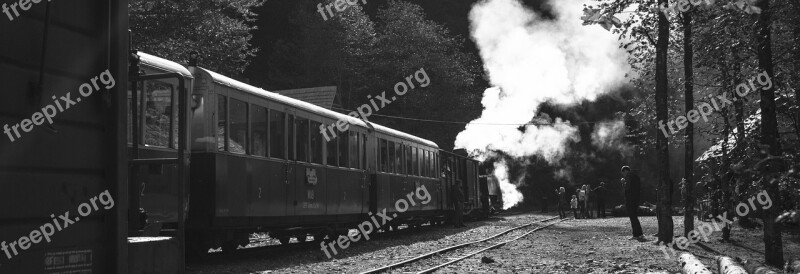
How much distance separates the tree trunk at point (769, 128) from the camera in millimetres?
9805

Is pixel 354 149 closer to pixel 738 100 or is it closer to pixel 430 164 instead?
pixel 430 164

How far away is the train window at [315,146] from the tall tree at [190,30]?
43.2 feet

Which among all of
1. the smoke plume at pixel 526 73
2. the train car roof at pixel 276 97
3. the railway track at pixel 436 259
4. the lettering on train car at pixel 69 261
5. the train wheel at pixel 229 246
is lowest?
the railway track at pixel 436 259

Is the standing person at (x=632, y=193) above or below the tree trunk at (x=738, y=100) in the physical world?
below

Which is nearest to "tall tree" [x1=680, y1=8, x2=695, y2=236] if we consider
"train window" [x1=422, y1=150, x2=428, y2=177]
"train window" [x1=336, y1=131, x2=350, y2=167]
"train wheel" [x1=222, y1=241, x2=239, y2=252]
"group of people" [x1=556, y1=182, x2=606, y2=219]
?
"train window" [x1=336, y1=131, x2=350, y2=167]

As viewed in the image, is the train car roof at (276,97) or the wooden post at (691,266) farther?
the train car roof at (276,97)

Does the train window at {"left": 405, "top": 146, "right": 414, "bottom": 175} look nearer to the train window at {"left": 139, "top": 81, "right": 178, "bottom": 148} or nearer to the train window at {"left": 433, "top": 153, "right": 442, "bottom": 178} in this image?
the train window at {"left": 433, "top": 153, "right": 442, "bottom": 178}

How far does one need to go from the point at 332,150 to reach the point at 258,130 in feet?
10.6

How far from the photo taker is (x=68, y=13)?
3.49m

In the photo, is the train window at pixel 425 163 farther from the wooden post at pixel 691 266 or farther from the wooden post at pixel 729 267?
the wooden post at pixel 729 267

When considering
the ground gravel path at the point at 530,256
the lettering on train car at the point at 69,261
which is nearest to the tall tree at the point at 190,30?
the ground gravel path at the point at 530,256

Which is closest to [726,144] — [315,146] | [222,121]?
[315,146]

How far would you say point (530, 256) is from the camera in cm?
1387

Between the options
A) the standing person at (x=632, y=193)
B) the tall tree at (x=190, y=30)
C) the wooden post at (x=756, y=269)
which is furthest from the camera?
the tall tree at (x=190, y=30)
